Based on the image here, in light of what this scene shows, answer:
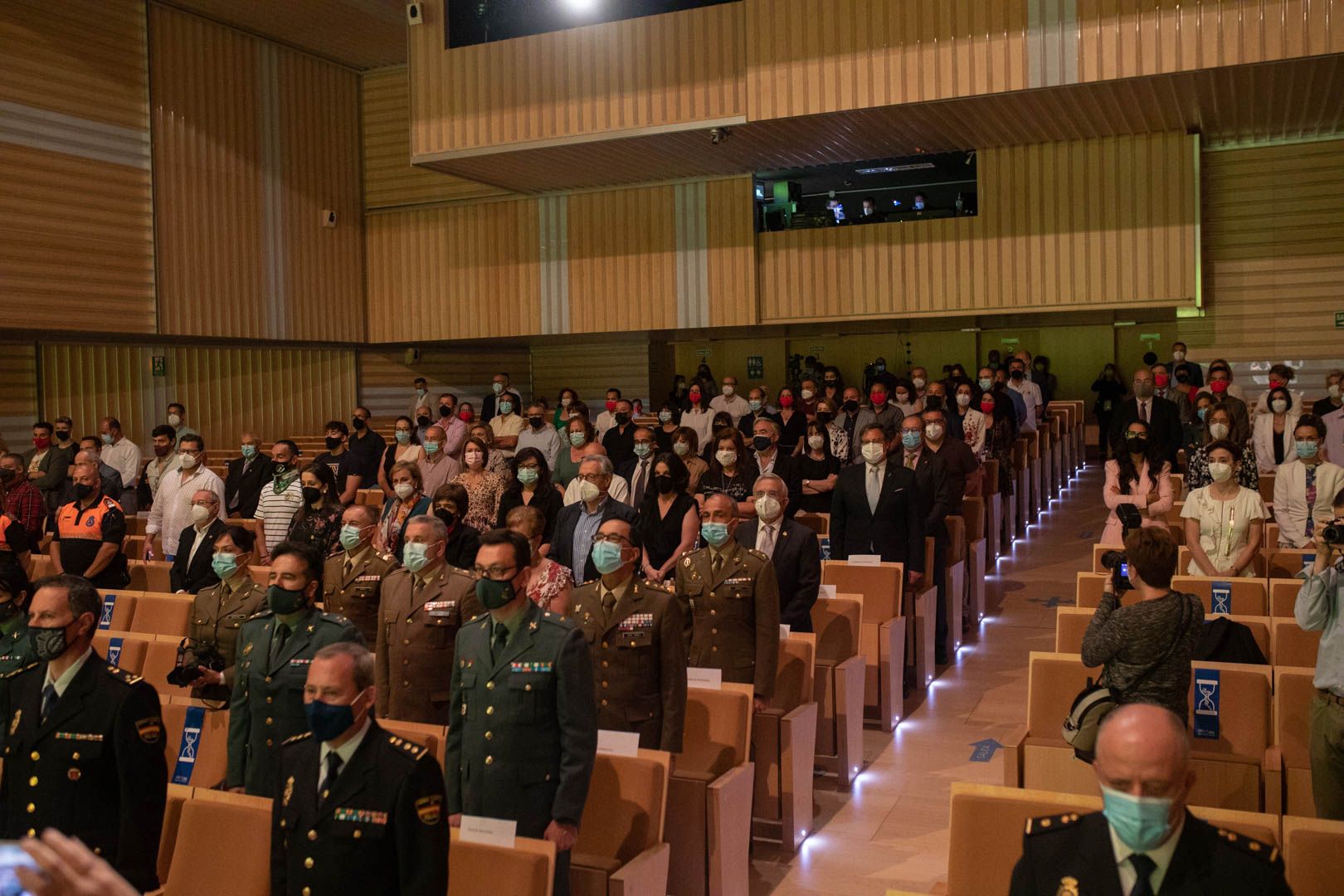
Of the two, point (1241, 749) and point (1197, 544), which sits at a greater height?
point (1197, 544)

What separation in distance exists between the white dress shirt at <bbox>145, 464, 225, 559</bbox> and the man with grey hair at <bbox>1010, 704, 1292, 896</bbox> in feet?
21.0

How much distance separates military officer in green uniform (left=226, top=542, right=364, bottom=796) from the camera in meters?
3.74

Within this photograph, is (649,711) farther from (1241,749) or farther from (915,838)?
(1241,749)

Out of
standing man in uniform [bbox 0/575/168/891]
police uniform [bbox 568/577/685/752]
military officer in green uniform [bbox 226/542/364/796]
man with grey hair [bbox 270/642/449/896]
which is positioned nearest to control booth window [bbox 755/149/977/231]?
police uniform [bbox 568/577/685/752]

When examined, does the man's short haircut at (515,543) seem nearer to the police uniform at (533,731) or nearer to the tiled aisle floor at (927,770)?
the police uniform at (533,731)

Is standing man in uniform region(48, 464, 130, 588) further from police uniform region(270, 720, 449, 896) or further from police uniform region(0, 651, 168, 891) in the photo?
police uniform region(270, 720, 449, 896)

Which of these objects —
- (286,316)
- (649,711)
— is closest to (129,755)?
(649,711)

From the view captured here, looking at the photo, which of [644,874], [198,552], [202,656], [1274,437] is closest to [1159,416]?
[1274,437]

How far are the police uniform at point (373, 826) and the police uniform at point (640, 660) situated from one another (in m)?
1.46

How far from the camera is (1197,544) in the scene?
5.83 metres

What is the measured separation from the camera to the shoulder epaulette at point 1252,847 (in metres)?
2.00

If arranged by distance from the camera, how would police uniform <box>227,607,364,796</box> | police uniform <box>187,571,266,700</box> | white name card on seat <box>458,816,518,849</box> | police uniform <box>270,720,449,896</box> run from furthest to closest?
police uniform <box>187,571,266,700</box>, police uniform <box>227,607,364,796</box>, white name card on seat <box>458,816,518,849</box>, police uniform <box>270,720,449,896</box>

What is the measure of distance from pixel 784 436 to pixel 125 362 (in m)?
8.12

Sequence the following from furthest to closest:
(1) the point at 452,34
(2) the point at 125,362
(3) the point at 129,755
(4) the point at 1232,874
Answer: (2) the point at 125,362 → (1) the point at 452,34 → (3) the point at 129,755 → (4) the point at 1232,874
